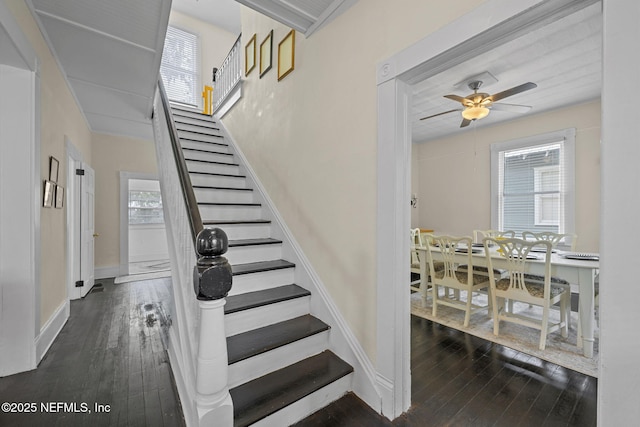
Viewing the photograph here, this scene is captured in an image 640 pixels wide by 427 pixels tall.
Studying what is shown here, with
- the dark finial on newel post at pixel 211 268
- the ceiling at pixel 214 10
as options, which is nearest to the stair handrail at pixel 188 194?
the dark finial on newel post at pixel 211 268

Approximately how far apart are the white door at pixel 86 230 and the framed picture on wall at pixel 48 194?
1459 millimetres

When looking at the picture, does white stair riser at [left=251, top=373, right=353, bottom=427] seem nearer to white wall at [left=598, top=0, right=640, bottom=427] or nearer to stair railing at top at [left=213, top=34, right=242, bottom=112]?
white wall at [left=598, top=0, right=640, bottom=427]

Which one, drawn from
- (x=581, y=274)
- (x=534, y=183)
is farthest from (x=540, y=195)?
(x=581, y=274)

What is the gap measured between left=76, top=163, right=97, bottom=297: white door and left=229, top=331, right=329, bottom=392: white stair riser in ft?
11.5

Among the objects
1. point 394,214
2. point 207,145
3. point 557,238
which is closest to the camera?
point 394,214

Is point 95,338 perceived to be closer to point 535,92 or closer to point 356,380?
point 356,380

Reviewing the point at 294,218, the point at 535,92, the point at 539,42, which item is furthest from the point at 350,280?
the point at 535,92

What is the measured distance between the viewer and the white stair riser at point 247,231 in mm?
2662

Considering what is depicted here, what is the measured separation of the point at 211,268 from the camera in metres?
1.08

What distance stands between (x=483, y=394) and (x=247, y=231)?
2.27 m

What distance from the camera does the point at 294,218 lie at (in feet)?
8.45

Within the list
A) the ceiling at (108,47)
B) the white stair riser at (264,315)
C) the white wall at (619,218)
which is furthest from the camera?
the ceiling at (108,47)

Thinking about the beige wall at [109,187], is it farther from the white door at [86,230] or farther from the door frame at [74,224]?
the door frame at [74,224]

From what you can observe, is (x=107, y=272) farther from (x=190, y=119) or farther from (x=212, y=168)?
(x=212, y=168)
